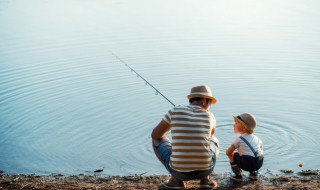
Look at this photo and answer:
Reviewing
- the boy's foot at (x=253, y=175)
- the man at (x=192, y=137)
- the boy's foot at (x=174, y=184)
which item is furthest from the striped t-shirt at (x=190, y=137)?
the boy's foot at (x=253, y=175)

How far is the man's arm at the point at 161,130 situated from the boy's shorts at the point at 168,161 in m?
0.09

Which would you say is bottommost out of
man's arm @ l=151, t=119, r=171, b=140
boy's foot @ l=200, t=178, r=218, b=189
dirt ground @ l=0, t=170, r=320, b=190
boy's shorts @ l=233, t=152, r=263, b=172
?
dirt ground @ l=0, t=170, r=320, b=190

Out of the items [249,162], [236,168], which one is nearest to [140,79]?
[236,168]

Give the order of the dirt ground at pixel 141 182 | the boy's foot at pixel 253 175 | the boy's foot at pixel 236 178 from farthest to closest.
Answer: the boy's foot at pixel 253 175
the boy's foot at pixel 236 178
the dirt ground at pixel 141 182

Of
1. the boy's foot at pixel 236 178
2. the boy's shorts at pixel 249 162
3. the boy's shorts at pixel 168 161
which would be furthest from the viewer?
the boy's foot at pixel 236 178

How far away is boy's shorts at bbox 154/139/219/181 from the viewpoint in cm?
446

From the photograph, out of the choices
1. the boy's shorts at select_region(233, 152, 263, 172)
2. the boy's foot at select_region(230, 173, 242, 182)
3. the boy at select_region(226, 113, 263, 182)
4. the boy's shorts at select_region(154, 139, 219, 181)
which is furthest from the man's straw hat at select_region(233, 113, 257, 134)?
the boy's foot at select_region(230, 173, 242, 182)

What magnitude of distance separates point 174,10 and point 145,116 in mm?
10585

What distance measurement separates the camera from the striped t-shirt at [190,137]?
4.34 meters

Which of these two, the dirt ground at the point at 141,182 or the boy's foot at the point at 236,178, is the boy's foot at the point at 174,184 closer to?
the dirt ground at the point at 141,182

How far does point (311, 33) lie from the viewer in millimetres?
13578

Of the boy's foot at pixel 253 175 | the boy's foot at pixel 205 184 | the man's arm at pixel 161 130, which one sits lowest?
the boy's foot at pixel 253 175

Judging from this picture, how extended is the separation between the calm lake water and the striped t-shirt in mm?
1699

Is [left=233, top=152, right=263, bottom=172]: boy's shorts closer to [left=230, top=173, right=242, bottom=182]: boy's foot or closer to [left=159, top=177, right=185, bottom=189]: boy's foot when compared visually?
[left=230, top=173, right=242, bottom=182]: boy's foot
